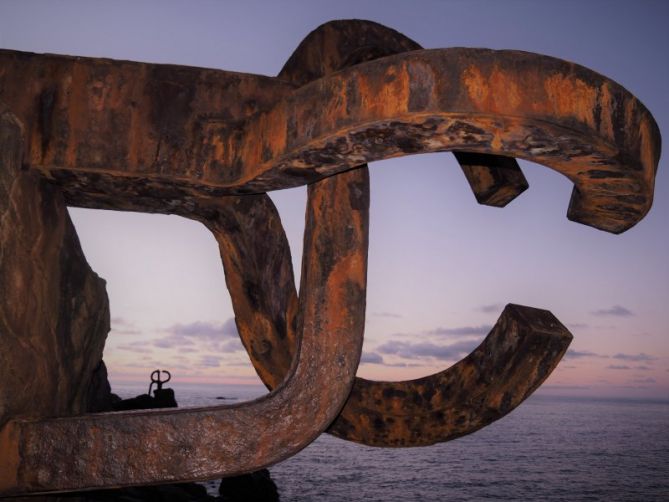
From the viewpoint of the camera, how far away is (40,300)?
289 cm

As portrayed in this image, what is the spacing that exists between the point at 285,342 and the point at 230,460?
84 centimetres

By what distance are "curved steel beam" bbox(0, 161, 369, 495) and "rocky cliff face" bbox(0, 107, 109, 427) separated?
0.24 meters

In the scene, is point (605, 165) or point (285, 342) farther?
point (285, 342)

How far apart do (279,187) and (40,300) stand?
3.85 ft

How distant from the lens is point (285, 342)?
3.42 m

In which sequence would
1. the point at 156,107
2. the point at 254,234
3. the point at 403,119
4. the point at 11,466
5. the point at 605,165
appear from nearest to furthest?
the point at 403,119, the point at 605,165, the point at 11,466, the point at 156,107, the point at 254,234

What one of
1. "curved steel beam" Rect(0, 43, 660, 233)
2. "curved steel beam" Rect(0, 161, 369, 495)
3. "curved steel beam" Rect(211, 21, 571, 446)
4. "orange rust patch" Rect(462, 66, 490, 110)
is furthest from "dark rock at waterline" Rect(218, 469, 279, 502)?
"orange rust patch" Rect(462, 66, 490, 110)

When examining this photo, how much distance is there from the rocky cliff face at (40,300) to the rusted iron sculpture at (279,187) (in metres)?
0.07

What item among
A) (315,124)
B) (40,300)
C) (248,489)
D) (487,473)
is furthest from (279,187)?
(487,473)

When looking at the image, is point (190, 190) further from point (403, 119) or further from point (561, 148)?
point (561, 148)

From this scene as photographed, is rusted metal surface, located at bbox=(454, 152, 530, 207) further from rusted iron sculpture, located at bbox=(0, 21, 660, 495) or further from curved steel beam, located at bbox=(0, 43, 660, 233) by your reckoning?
curved steel beam, located at bbox=(0, 43, 660, 233)

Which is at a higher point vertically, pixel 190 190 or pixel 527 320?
pixel 190 190

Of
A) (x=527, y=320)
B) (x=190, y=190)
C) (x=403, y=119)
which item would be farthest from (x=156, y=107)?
(x=527, y=320)

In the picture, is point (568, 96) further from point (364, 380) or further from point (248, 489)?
point (248, 489)
